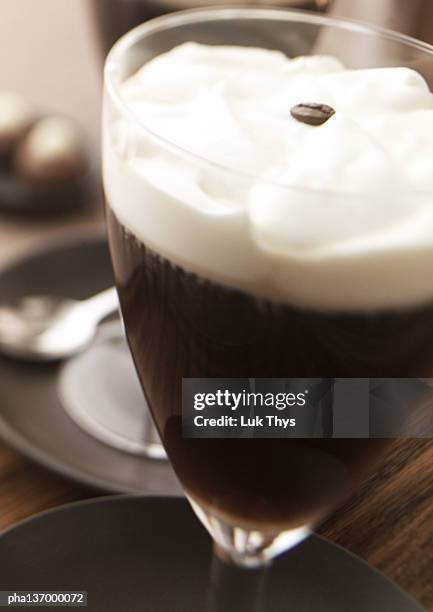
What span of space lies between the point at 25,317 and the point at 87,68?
2.02 feet

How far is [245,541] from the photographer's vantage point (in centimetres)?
48

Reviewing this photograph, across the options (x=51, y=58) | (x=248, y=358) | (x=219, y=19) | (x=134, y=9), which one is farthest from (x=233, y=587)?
(x=51, y=58)

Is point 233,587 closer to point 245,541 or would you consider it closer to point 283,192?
point 245,541

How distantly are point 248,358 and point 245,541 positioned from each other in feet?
0.42

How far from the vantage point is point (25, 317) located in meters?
0.80

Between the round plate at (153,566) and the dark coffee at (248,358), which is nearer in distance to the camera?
the dark coffee at (248,358)

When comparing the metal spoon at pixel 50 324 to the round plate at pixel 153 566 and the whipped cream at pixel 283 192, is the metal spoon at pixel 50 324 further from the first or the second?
the whipped cream at pixel 283 192

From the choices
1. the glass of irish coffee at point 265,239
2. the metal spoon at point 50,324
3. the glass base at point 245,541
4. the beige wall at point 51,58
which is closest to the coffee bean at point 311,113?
the glass of irish coffee at point 265,239

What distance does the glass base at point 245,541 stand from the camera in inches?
18.7

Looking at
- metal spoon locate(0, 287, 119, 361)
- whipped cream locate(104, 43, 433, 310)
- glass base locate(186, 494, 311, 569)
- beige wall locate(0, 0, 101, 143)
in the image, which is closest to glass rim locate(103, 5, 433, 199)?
whipped cream locate(104, 43, 433, 310)

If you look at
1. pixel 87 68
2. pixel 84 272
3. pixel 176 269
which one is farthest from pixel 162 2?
pixel 87 68

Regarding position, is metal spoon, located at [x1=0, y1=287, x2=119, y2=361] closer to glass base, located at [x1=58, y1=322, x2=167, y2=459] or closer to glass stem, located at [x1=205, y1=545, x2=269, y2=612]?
glass base, located at [x1=58, y1=322, x2=167, y2=459]

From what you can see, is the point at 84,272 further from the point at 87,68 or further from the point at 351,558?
the point at 87,68

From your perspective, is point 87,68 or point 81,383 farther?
point 87,68
